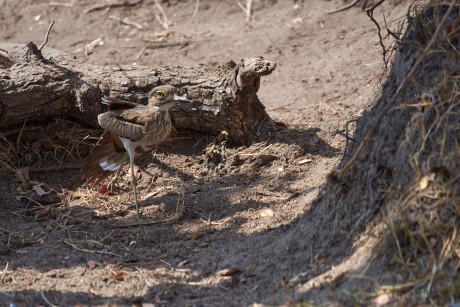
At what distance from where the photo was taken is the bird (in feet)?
19.3

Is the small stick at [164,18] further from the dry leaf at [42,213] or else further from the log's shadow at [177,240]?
the dry leaf at [42,213]

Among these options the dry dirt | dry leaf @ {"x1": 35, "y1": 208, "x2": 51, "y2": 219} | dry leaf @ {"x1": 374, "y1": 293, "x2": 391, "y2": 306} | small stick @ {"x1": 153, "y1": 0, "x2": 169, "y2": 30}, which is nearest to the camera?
dry leaf @ {"x1": 374, "y1": 293, "x2": 391, "y2": 306}

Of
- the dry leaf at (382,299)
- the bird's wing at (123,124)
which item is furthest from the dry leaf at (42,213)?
the dry leaf at (382,299)

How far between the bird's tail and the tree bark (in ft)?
0.90

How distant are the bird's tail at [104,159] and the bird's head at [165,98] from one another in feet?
1.40

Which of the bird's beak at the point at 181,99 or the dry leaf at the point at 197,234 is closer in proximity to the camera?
the dry leaf at the point at 197,234

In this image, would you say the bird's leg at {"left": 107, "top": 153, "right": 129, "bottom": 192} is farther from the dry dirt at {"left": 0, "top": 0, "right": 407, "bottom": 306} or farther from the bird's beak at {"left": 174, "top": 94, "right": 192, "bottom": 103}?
the bird's beak at {"left": 174, "top": 94, "right": 192, "bottom": 103}

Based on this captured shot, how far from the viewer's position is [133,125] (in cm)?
588

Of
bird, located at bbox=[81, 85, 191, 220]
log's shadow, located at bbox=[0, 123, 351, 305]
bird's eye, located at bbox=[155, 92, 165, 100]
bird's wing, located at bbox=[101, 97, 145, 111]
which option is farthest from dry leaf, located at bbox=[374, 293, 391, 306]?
bird's wing, located at bbox=[101, 97, 145, 111]

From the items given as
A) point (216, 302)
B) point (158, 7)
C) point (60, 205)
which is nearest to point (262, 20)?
point (158, 7)

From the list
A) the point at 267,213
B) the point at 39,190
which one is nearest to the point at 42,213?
the point at 39,190

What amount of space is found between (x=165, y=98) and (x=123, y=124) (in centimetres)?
36

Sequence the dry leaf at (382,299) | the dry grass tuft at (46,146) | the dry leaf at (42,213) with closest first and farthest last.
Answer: the dry leaf at (382,299) → the dry leaf at (42,213) → the dry grass tuft at (46,146)

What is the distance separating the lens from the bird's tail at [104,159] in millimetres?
6086
